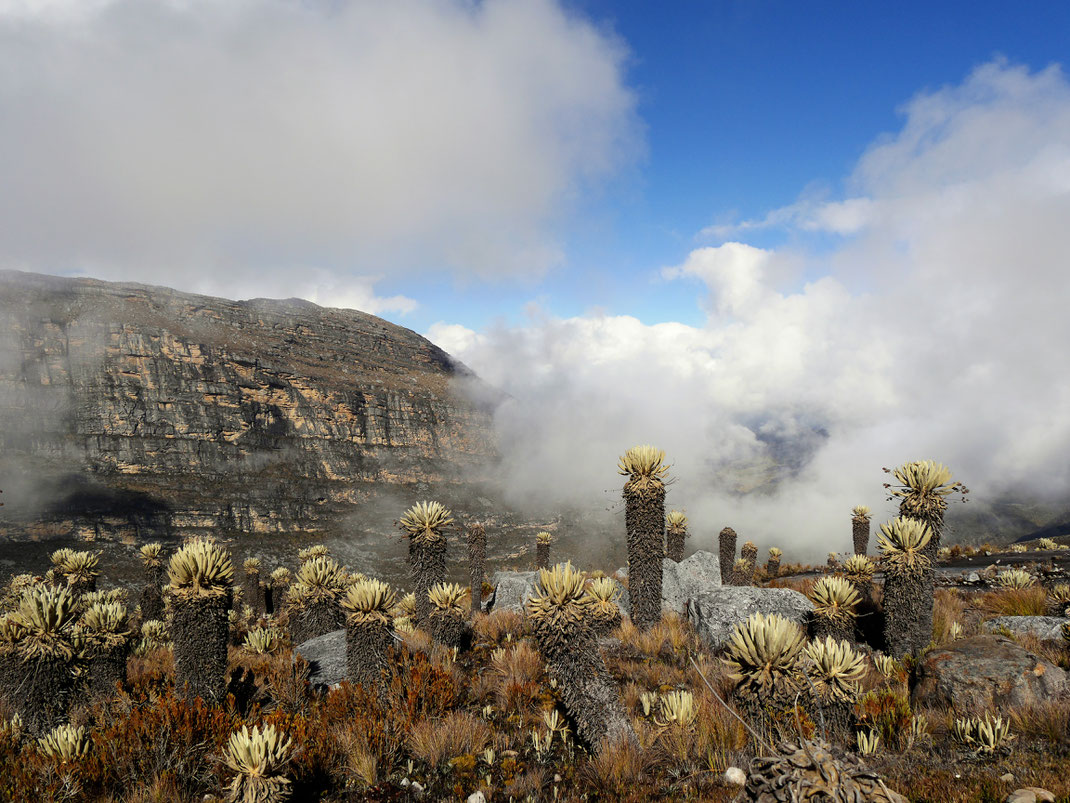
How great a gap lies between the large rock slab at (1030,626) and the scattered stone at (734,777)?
755 centimetres

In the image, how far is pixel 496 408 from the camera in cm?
18350

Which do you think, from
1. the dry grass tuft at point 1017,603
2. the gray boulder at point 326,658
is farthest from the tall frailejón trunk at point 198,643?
the dry grass tuft at point 1017,603

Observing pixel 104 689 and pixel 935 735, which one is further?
pixel 104 689

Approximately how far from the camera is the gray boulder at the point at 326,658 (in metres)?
9.83

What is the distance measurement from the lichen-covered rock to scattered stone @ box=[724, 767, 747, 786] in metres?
1.53

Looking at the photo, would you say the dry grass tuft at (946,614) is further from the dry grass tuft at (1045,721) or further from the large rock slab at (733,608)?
the dry grass tuft at (1045,721)

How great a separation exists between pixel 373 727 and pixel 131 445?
132149 millimetres

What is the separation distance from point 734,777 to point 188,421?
14300cm

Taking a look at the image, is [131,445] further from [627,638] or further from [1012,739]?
[1012,739]

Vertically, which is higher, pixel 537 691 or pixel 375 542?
pixel 537 691

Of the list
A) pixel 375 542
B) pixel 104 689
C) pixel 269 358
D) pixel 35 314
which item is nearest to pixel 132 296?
pixel 35 314

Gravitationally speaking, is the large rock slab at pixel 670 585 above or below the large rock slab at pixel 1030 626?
below

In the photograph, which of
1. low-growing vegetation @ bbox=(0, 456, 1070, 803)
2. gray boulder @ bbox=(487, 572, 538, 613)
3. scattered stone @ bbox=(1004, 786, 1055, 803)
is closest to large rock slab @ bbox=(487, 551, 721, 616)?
gray boulder @ bbox=(487, 572, 538, 613)

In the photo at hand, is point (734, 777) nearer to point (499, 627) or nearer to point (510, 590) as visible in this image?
point (499, 627)
